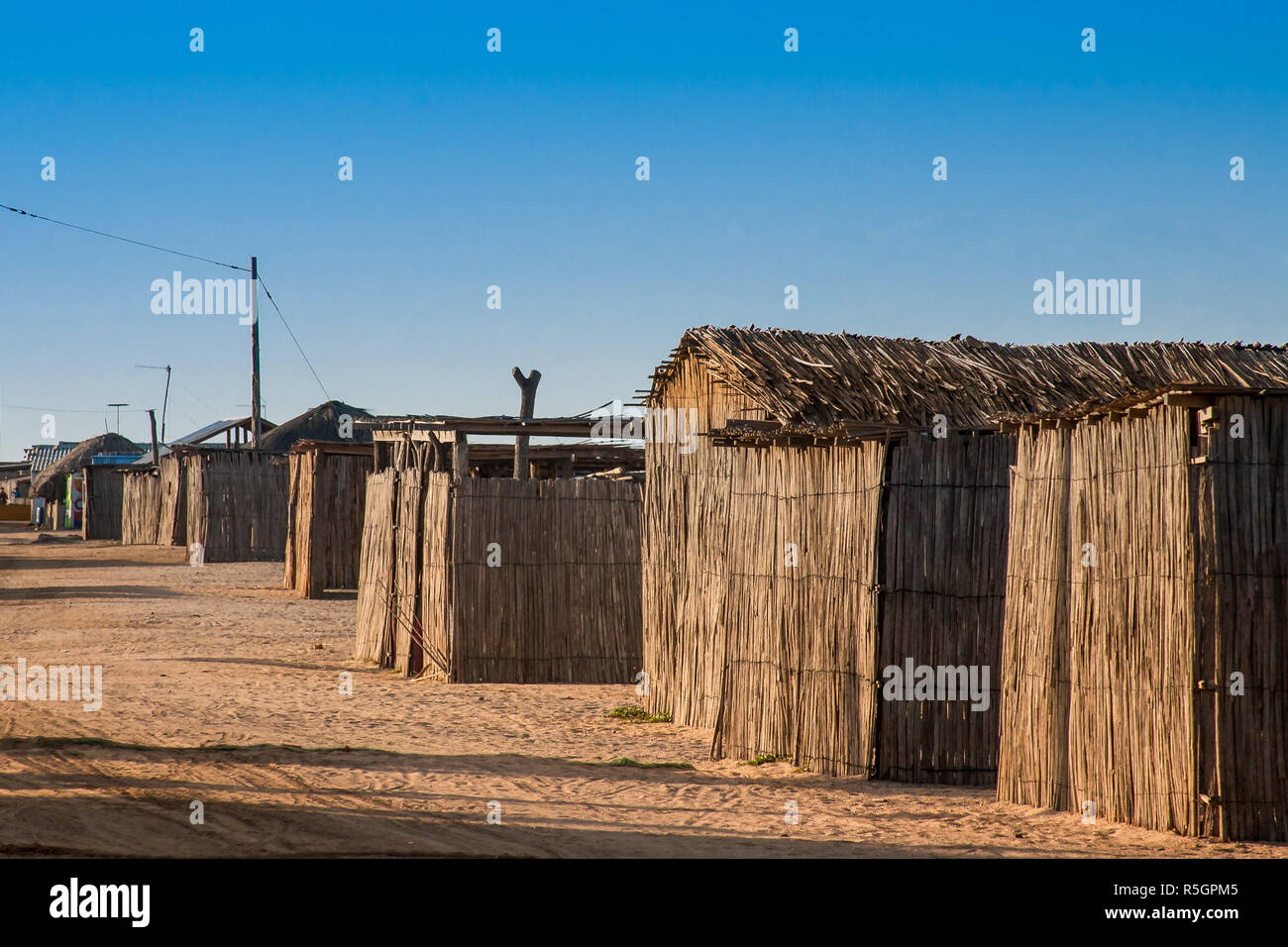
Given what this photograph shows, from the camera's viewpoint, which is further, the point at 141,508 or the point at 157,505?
the point at 141,508

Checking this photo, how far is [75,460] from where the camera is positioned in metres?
59.8

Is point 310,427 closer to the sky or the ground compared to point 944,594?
closer to the sky

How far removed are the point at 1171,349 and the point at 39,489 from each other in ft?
182

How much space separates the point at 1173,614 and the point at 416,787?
4318 mm

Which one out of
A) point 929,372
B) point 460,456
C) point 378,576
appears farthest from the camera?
point 378,576

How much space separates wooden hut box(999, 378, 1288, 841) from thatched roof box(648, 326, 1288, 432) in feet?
12.5

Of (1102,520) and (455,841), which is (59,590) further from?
(1102,520)

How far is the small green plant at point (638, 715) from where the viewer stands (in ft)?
33.7

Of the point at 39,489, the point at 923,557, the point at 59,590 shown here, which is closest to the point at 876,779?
the point at 923,557

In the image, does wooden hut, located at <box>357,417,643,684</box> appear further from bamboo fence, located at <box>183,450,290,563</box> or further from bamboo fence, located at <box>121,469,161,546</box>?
bamboo fence, located at <box>121,469,161,546</box>

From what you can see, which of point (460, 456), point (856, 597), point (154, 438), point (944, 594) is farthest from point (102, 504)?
point (944, 594)

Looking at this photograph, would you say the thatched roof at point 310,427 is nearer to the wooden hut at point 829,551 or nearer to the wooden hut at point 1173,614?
the wooden hut at point 829,551

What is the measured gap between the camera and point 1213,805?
214 inches

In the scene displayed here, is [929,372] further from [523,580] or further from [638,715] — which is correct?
[523,580]
